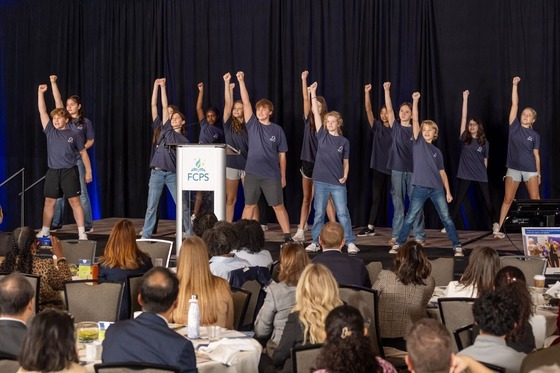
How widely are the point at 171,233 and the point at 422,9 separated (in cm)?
470

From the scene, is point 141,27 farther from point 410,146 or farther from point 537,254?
point 537,254

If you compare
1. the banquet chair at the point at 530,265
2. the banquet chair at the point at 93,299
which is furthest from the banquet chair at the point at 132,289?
the banquet chair at the point at 530,265

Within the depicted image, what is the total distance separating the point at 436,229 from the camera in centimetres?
1334

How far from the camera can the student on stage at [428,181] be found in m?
10.6

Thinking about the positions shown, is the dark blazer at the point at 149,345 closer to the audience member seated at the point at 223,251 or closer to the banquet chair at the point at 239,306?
the banquet chair at the point at 239,306

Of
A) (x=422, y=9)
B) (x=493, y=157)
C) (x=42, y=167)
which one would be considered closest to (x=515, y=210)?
(x=493, y=157)

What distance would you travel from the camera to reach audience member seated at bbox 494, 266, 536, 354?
4359 millimetres

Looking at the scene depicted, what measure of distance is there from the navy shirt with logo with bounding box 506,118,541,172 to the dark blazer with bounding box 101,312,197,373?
841 centimetres

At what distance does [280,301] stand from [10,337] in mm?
1616

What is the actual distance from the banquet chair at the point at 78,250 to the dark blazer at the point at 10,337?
351 cm

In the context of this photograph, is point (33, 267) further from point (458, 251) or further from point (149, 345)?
point (458, 251)

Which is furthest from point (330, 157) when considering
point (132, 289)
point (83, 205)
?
point (132, 289)

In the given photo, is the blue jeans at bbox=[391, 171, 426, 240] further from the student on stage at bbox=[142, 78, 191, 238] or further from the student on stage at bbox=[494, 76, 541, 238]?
the student on stage at bbox=[142, 78, 191, 238]

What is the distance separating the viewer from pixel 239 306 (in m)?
5.86
